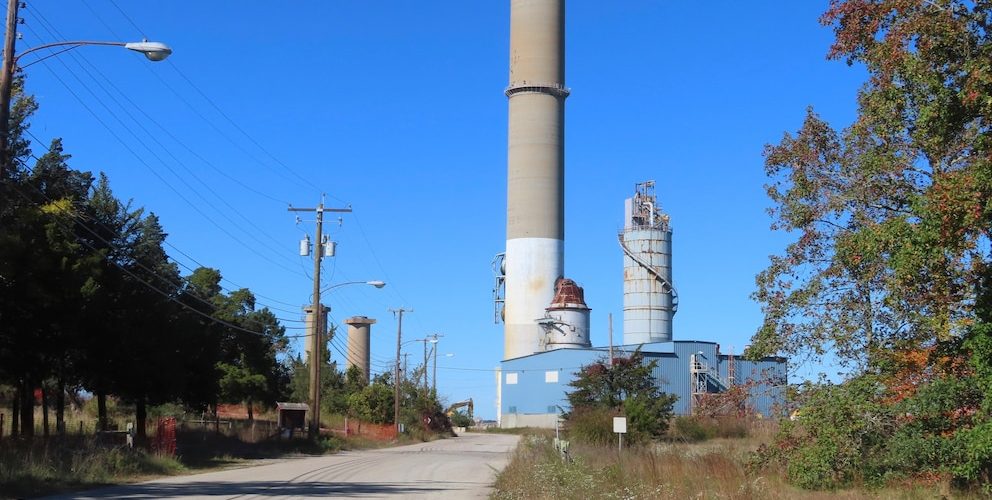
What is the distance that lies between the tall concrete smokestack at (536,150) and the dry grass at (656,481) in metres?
64.7

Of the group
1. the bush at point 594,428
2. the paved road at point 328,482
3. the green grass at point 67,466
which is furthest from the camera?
the bush at point 594,428

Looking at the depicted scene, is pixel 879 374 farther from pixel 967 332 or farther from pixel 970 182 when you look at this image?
pixel 970 182

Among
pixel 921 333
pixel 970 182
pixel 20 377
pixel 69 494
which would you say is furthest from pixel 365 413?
pixel 970 182

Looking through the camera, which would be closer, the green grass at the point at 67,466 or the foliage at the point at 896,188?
the foliage at the point at 896,188

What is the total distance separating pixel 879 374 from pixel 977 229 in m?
4.67

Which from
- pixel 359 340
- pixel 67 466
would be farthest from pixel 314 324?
pixel 359 340

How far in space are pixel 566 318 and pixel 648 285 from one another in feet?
31.8

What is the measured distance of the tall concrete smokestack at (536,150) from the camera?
8788cm

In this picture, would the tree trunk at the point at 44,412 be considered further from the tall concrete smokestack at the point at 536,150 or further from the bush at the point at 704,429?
the tall concrete smokestack at the point at 536,150

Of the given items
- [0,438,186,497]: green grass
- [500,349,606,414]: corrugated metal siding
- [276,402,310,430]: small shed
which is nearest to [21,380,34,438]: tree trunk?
[0,438,186,497]: green grass

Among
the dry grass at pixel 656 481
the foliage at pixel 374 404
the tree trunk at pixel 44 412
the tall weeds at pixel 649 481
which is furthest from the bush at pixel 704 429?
the foliage at pixel 374 404

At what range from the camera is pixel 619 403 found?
141 ft

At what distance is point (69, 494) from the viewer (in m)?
20.3

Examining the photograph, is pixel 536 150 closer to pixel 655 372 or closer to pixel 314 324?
pixel 655 372
